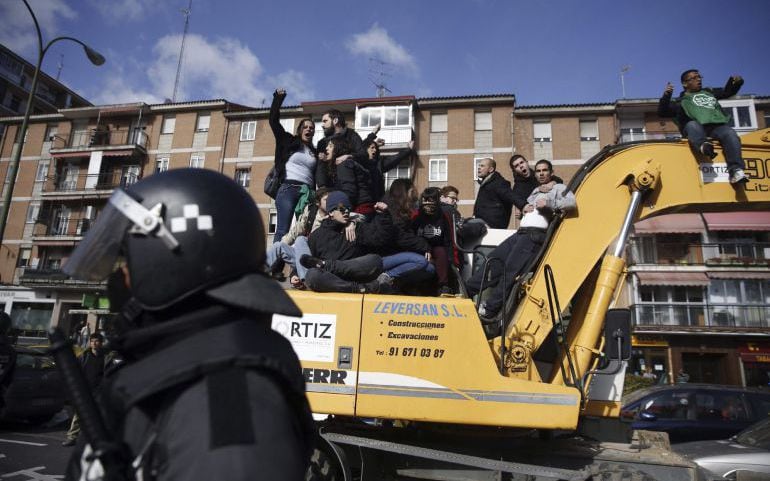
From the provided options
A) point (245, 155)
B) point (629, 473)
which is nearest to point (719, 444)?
point (629, 473)

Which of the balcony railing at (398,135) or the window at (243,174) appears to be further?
the window at (243,174)

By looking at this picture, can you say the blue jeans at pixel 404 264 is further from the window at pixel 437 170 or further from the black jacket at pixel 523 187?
the window at pixel 437 170

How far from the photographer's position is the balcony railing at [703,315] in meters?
A: 28.6

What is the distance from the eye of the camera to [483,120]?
3183 cm

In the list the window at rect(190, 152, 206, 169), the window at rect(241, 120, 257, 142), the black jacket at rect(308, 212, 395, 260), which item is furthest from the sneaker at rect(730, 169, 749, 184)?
the window at rect(190, 152, 206, 169)

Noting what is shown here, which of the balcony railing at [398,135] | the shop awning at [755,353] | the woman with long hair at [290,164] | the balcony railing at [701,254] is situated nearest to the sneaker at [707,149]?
the woman with long hair at [290,164]

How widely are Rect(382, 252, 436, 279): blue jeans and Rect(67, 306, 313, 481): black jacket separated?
349 centimetres

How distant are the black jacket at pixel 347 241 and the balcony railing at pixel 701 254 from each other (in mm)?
30598

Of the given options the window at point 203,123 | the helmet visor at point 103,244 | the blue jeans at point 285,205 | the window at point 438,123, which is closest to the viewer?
the helmet visor at point 103,244

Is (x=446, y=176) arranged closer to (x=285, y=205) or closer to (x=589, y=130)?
(x=589, y=130)

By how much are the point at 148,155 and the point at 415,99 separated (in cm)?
2104

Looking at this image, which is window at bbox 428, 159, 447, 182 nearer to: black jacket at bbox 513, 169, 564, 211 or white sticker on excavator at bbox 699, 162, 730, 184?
black jacket at bbox 513, 169, 564, 211

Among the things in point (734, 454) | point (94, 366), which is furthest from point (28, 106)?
point (734, 454)

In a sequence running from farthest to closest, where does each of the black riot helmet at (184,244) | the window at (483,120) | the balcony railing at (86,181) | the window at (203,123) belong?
the balcony railing at (86,181) → the window at (203,123) → the window at (483,120) → the black riot helmet at (184,244)
